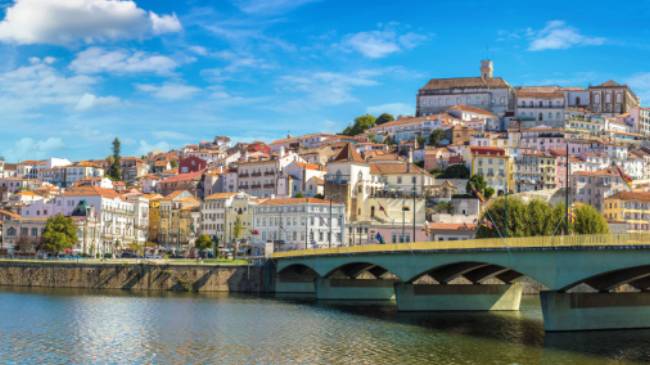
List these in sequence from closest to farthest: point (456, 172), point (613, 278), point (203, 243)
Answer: point (613, 278), point (203, 243), point (456, 172)


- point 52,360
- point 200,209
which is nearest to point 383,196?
point 200,209

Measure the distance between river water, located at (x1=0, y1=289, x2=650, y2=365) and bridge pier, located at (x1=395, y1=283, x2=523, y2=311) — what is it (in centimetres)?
161

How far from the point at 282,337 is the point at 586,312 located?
54.9 ft

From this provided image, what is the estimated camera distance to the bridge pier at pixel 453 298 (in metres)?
63.6

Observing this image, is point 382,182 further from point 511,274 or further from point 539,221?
point 511,274

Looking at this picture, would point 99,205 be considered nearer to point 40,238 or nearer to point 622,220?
point 40,238

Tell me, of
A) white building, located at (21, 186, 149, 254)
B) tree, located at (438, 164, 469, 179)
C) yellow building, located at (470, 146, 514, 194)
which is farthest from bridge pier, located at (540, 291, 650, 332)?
yellow building, located at (470, 146, 514, 194)

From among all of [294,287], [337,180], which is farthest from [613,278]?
[337,180]

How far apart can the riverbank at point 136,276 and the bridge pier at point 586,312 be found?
4545 cm

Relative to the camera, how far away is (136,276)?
3396 inches

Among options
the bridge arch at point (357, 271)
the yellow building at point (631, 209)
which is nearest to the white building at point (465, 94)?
the yellow building at point (631, 209)

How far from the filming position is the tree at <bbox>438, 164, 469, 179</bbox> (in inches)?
5487

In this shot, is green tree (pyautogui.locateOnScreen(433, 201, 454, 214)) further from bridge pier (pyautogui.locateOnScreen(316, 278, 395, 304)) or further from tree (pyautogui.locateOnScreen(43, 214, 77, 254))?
tree (pyautogui.locateOnScreen(43, 214, 77, 254))

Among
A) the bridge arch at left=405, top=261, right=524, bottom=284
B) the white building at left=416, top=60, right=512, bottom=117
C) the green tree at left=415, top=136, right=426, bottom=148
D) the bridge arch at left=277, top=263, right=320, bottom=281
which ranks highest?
the white building at left=416, top=60, right=512, bottom=117
